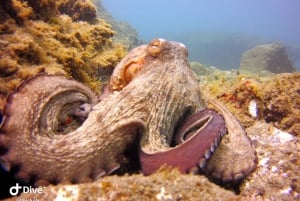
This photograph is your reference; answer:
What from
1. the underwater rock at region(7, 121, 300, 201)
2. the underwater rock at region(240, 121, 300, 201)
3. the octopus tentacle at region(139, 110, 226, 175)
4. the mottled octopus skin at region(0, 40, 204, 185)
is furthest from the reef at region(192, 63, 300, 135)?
the octopus tentacle at region(139, 110, 226, 175)

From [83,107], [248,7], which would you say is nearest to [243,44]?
[83,107]

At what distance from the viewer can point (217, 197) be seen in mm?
2137

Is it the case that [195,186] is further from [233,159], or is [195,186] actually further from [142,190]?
[233,159]

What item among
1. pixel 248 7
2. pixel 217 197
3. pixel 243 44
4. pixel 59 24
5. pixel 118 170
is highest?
pixel 248 7

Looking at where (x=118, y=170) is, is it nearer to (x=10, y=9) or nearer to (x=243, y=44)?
(x=10, y=9)

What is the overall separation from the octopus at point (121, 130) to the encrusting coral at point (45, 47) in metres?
0.56

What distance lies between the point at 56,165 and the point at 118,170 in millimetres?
613

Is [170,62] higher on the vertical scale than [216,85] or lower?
lower

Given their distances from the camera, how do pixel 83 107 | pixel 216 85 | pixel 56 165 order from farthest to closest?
1. pixel 216 85
2. pixel 83 107
3. pixel 56 165

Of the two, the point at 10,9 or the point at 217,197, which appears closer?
the point at 217,197

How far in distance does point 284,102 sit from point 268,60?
791 inches

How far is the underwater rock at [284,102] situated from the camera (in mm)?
4348

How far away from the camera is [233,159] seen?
9.16 ft

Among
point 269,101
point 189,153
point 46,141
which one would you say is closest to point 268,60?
point 269,101
